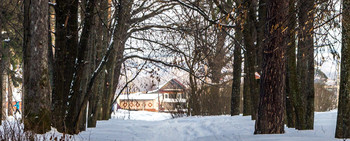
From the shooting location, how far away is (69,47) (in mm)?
8453

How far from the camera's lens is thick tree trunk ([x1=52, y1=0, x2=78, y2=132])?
8297 millimetres

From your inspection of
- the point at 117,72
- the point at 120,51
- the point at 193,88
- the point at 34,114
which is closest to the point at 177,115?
the point at 193,88

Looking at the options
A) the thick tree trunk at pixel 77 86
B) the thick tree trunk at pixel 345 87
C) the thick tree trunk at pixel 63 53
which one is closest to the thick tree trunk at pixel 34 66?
the thick tree trunk at pixel 63 53

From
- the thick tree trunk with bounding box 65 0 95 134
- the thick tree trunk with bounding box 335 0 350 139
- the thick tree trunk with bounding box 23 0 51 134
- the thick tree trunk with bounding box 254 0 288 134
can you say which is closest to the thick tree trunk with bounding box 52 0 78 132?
the thick tree trunk with bounding box 65 0 95 134

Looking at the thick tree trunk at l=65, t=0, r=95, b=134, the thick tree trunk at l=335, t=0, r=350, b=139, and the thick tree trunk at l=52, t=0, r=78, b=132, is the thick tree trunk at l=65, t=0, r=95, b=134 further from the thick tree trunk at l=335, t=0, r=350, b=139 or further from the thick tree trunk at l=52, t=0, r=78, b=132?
the thick tree trunk at l=335, t=0, r=350, b=139

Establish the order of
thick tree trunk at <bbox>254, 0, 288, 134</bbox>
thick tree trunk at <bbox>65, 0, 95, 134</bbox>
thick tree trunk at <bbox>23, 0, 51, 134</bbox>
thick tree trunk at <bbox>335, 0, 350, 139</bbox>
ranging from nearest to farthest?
1. thick tree trunk at <bbox>23, 0, 51, 134</bbox>
2. thick tree trunk at <bbox>335, 0, 350, 139</bbox>
3. thick tree trunk at <bbox>254, 0, 288, 134</bbox>
4. thick tree trunk at <bbox>65, 0, 95, 134</bbox>

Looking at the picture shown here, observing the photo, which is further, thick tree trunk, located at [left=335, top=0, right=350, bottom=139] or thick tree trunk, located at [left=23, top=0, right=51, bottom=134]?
thick tree trunk, located at [left=335, top=0, right=350, bottom=139]

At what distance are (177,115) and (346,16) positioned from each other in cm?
1643

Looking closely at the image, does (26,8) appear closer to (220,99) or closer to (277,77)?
(277,77)

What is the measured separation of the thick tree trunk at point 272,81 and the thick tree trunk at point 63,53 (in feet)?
14.0

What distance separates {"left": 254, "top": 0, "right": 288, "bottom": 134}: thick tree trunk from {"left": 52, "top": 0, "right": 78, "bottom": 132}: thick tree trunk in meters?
4.26

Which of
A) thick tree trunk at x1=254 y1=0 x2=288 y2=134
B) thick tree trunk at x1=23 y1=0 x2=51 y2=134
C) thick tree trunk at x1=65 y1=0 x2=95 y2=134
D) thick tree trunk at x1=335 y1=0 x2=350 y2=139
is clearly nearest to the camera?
thick tree trunk at x1=23 y1=0 x2=51 y2=134

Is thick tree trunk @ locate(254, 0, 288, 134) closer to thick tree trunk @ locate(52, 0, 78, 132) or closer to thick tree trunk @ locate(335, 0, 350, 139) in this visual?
thick tree trunk @ locate(335, 0, 350, 139)

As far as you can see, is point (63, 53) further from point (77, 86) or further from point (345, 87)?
point (345, 87)
